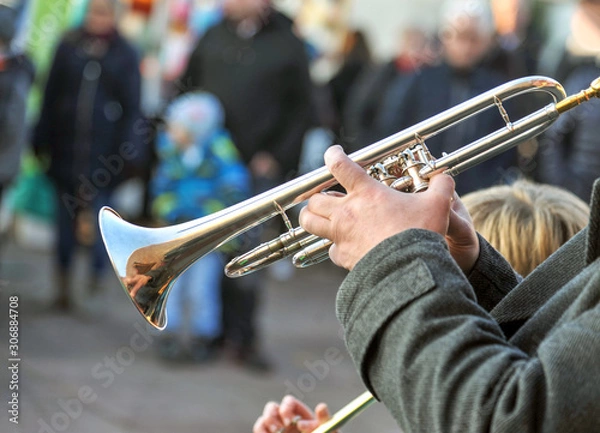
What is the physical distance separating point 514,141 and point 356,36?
21.7 ft

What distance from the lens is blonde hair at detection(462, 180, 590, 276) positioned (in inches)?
89.0

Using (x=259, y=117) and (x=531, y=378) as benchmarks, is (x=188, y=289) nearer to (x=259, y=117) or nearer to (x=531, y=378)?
(x=259, y=117)

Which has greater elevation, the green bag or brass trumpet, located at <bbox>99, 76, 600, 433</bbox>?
the green bag

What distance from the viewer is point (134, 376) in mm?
5152

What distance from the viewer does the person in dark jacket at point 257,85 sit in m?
5.77

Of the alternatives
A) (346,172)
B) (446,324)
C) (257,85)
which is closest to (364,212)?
(346,172)

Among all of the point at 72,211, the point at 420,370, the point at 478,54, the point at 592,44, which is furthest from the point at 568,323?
the point at 72,211

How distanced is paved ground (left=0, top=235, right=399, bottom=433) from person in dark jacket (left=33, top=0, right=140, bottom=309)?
1.61ft

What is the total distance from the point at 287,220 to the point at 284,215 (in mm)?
40

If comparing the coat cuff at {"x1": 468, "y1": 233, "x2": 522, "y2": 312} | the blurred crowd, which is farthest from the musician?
the blurred crowd

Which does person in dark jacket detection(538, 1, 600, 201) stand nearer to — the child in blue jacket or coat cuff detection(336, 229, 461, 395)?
the child in blue jacket

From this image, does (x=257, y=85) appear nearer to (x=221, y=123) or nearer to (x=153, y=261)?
(x=221, y=123)

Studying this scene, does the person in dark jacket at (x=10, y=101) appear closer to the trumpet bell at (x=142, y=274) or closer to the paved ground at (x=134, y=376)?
the paved ground at (x=134, y=376)

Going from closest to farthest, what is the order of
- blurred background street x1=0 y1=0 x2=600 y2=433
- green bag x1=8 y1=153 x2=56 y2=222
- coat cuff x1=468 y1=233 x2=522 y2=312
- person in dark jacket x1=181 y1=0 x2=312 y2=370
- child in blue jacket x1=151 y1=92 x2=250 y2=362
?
coat cuff x1=468 y1=233 x2=522 y2=312
blurred background street x1=0 y1=0 x2=600 y2=433
child in blue jacket x1=151 y1=92 x2=250 y2=362
person in dark jacket x1=181 y1=0 x2=312 y2=370
green bag x1=8 y1=153 x2=56 y2=222
